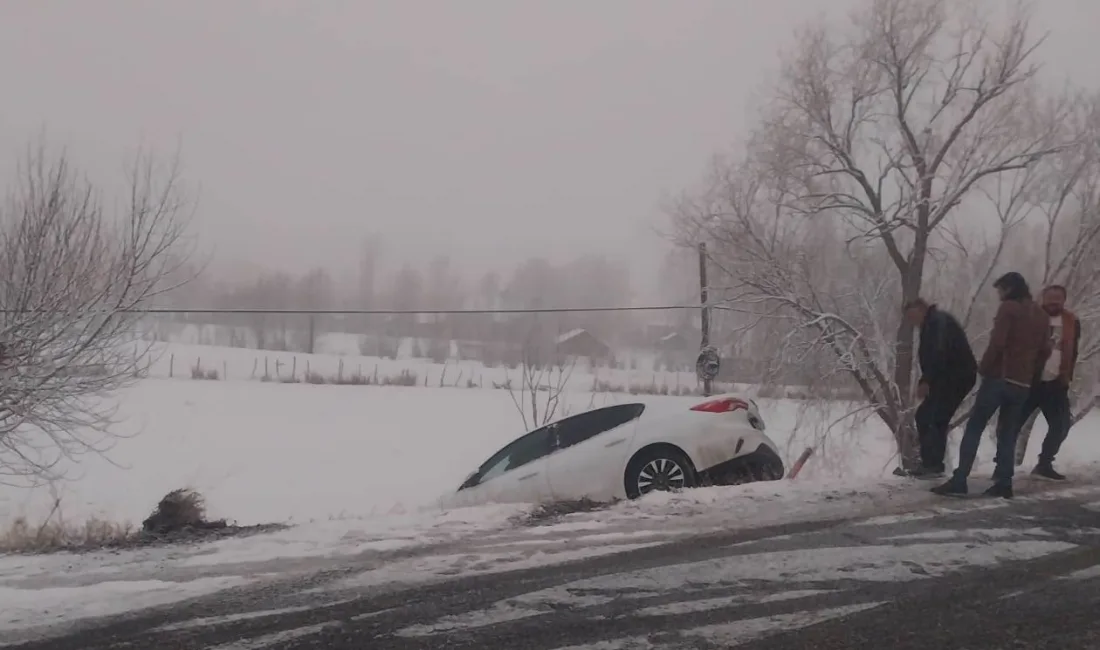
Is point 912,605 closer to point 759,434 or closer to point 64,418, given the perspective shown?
point 759,434

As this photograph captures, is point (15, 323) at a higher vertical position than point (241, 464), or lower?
higher

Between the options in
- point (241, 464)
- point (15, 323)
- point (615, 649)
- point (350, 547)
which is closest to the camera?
point (615, 649)

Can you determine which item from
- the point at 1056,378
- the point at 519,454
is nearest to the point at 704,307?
the point at 519,454

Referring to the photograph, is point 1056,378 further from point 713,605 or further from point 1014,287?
point 713,605

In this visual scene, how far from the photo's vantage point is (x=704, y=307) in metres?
18.3

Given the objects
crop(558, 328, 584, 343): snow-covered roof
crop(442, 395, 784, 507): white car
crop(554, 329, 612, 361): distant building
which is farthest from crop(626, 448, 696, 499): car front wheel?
crop(558, 328, 584, 343): snow-covered roof

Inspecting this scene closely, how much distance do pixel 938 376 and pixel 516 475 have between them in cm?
410

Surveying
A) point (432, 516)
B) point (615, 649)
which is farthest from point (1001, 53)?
point (615, 649)

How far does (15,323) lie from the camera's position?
38.3 ft

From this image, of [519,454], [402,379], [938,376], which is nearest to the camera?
[938,376]

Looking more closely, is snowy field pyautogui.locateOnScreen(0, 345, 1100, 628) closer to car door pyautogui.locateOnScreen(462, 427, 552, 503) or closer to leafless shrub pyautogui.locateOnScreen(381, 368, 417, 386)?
car door pyautogui.locateOnScreen(462, 427, 552, 503)

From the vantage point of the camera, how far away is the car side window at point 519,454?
849 centimetres

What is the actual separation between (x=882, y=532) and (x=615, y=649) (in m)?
2.64

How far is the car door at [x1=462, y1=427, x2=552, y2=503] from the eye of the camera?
26.5ft
